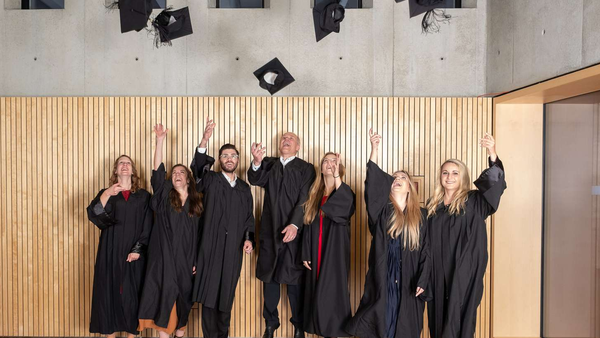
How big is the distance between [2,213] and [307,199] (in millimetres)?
3263

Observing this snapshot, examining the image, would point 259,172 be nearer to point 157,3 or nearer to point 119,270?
point 119,270

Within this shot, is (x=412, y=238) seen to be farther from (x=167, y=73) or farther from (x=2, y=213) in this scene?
(x=2, y=213)

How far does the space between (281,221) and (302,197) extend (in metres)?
0.32

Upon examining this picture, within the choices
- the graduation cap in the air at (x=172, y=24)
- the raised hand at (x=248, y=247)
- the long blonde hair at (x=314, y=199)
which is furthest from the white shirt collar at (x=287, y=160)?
the graduation cap in the air at (x=172, y=24)

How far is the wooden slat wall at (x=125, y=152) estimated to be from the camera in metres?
4.67

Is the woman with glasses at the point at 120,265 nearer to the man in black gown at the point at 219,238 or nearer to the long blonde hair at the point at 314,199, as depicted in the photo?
the man in black gown at the point at 219,238

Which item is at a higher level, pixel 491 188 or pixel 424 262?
pixel 491 188

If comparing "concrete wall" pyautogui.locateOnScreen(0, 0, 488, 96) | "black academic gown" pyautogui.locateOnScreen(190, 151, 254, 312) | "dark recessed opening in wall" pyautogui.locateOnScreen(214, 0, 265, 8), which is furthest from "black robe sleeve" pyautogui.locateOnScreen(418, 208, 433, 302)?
"dark recessed opening in wall" pyautogui.locateOnScreen(214, 0, 265, 8)

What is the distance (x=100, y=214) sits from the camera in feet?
13.0

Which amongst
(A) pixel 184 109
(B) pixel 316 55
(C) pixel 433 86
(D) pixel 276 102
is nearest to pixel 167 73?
(A) pixel 184 109

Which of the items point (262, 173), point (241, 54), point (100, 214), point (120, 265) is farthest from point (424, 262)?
point (241, 54)

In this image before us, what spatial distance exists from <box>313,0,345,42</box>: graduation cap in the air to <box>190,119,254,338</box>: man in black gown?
1.36 meters

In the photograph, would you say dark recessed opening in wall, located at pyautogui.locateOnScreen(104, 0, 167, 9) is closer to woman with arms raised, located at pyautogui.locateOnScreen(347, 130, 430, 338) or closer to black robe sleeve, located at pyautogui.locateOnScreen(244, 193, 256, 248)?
black robe sleeve, located at pyautogui.locateOnScreen(244, 193, 256, 248)

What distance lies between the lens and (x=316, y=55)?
16.0 ft
